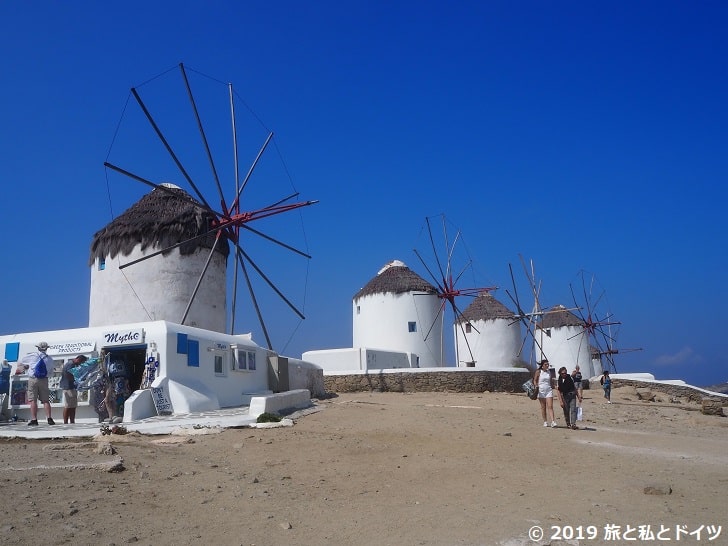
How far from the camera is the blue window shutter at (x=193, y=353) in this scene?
13500 millimetres

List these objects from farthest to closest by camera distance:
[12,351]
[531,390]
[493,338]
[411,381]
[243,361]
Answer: [493,338] < [411,381] < [531,390] < [243,361] < [12,351]

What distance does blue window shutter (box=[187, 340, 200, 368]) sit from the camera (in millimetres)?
13500

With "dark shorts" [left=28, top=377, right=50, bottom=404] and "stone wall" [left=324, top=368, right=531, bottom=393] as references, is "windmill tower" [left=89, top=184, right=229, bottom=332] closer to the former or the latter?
"dark shorts" [left=28, top=377, right=50, bottom=404]

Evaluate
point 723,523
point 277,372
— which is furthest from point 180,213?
point 723,523

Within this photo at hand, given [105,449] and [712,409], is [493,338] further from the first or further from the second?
[105,449]

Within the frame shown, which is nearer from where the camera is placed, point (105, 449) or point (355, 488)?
point (355, 488)

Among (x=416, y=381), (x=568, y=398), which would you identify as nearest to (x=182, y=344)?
(x=568, y=398)

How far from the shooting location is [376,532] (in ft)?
15.5

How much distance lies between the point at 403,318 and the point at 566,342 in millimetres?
15514

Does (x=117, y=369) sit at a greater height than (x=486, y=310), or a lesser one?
lesser

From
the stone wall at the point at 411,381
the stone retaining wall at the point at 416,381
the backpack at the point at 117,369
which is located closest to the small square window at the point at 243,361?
A: the backpack at the point at 117,369

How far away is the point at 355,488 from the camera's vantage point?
20.3ft

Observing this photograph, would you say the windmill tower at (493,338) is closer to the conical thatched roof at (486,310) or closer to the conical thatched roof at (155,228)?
the conical thatched roof at (486,310)

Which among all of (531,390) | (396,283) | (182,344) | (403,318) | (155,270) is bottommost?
(531,390)
